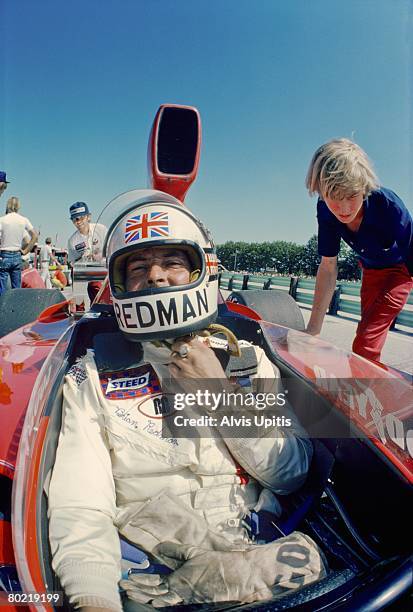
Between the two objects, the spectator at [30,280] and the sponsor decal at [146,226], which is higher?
the sponsor decal at [146,226]

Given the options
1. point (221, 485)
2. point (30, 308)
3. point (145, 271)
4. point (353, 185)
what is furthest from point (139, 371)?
point (30, 308)

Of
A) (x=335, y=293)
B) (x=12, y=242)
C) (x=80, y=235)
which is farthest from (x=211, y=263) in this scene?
(x=335, y=293)

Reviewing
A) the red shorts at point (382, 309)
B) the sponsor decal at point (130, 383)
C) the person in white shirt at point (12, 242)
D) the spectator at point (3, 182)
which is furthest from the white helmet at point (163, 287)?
the person in white shirt at point (12, 242)

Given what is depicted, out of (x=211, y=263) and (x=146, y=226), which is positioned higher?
(x=146, y=226)

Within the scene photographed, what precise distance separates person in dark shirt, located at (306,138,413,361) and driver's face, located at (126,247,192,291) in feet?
2.78

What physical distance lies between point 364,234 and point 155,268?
1.30 m

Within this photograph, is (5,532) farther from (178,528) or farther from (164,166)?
(164,166)

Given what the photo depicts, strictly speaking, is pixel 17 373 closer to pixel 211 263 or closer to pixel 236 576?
pixel 211 263

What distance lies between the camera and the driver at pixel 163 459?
3.33 ft

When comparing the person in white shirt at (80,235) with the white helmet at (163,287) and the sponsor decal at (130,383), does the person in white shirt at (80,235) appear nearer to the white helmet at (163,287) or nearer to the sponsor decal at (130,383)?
the white helmet at (163,287)

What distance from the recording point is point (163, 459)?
4.14 feet

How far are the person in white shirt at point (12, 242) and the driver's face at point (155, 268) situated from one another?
16.9 ft

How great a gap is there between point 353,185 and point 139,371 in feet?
4.15

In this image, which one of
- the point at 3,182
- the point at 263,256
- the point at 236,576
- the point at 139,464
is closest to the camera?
the point at 236,576
